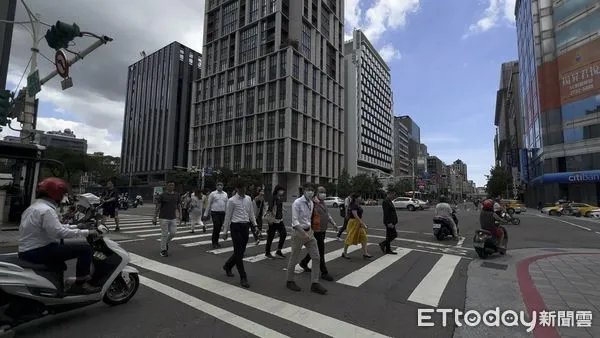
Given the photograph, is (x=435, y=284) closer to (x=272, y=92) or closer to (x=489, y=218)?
(x=489, y=218)

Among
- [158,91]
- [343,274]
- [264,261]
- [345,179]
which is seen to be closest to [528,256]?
[343,274]

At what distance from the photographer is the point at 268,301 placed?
5.08 metres

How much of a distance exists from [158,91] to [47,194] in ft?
303

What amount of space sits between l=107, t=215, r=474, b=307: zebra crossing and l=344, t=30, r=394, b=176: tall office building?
8135 cm

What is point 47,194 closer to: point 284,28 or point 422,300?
point 422,300

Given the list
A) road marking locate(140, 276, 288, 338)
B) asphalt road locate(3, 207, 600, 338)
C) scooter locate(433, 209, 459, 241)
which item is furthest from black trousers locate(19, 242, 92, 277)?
scooter locate(433, 209, 459, 241)

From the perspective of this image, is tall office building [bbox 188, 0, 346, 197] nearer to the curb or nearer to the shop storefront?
the shop storefront

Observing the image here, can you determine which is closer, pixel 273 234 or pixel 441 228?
pixel 273 234

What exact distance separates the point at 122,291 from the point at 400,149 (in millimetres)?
144904

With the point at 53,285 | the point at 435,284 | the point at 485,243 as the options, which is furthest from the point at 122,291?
the point at 485,243

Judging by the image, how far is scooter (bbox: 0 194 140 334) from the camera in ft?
11.8

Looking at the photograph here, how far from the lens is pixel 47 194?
404 cm

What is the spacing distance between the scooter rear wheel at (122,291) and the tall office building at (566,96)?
5077cm

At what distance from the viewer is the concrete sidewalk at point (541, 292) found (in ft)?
13.8
